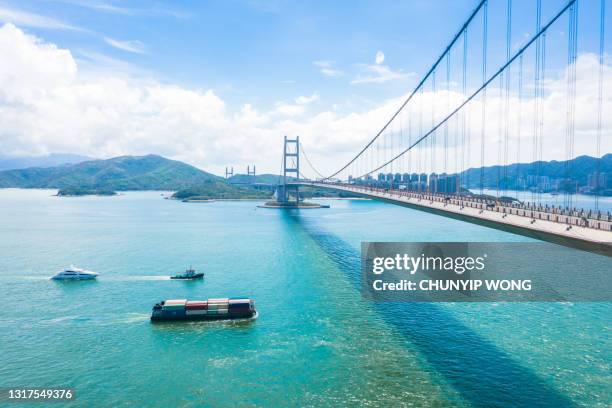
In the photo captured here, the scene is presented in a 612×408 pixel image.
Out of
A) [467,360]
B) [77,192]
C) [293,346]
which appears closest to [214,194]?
[77,192]

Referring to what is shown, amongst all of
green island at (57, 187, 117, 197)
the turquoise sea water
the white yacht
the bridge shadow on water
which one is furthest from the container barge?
green island at (57, 187, 117, 197)

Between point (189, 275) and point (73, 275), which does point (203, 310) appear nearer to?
point (189, 275)

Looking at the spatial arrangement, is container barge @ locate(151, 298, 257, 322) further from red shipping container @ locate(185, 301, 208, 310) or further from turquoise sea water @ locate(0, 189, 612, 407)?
turquoise sea water @ locate(0, 189, 612, 407)

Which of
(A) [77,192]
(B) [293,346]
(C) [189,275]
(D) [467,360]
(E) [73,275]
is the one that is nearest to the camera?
(D) [467,360]

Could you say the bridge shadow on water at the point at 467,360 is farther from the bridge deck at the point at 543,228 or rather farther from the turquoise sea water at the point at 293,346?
the bridge deck at the point at 543,228

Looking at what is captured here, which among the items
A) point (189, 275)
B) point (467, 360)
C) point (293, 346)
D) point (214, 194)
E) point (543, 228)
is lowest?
point (293, 346)

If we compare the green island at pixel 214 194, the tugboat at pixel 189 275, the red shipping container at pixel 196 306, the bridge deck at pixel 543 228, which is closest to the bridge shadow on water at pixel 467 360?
the bridge deck at pixel 543 228

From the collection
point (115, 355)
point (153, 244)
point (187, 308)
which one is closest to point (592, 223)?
point (187, 308)
